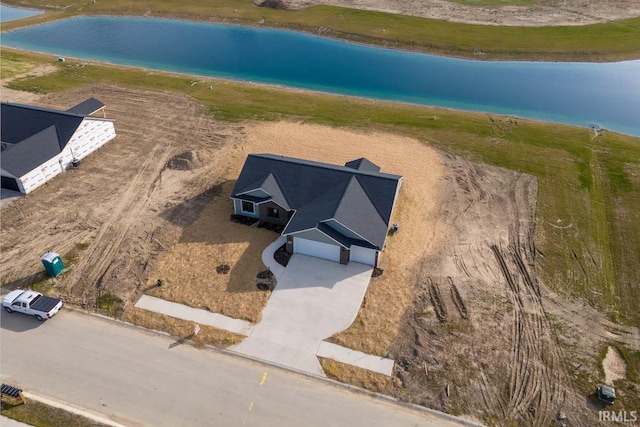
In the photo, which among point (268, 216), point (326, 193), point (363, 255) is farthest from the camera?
point (268, 216)

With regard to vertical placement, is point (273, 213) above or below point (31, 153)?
below

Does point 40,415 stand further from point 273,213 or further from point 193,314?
point 273,213

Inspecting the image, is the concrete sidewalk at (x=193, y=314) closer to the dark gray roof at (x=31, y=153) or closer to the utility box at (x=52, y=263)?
the utility box at (x=52, y=263)

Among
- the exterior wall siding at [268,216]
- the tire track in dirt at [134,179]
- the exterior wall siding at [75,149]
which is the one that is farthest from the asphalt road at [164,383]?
the exterior wall siding at [75,149]

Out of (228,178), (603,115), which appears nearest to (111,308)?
(228,178)

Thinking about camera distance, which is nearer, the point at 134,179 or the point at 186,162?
the point at 134,179

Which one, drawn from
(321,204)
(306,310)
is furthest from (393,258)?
(306,310)
